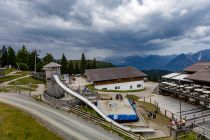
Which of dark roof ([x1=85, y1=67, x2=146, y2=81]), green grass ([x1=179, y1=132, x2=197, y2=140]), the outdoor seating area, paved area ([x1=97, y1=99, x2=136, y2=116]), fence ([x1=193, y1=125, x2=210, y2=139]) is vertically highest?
dark roof ([x1=85, y1=67, x2=146, y2=81])

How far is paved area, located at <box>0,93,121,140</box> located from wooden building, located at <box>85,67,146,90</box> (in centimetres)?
2928

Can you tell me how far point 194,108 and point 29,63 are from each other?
72693 mm

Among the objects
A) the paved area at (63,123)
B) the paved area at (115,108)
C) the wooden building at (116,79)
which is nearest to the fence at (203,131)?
the paved area at (115,108)

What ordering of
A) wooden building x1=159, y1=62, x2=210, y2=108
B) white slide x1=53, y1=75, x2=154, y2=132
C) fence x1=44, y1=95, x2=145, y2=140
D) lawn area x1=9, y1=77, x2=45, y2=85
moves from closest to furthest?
fence x1=44, y1=95, x2=145, y2=140, white slide x1=53, y1=75, x2=154, y2=132, wooden building x1=159, y1=62, x2=210, y2=108, lawn area x1=9, y1=77, x2=45, y2=85

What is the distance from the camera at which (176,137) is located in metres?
27.7

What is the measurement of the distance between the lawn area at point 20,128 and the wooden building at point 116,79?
116 ft

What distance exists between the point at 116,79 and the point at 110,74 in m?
2.52

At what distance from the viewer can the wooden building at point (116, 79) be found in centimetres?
6531

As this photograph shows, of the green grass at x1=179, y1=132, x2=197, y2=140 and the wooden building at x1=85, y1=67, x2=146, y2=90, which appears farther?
the wooden building at x1=85, y1=67, x2=146, y2=90

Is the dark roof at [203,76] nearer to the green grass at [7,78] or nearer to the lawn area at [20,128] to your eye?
the lawn area at [20,128]

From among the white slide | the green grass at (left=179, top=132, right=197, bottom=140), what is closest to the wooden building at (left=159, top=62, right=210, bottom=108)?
the green grass at (left=179, top=132, right=197, bottom=140)

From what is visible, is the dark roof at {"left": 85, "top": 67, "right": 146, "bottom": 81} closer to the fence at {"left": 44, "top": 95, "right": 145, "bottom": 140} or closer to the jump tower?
the jump tower

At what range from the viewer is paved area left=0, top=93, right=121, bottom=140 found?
957 inches

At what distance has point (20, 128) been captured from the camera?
25.8 m
